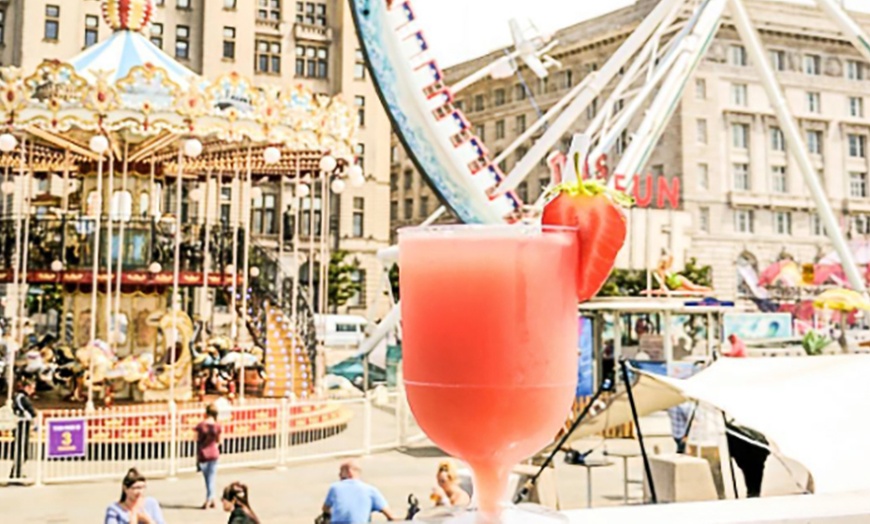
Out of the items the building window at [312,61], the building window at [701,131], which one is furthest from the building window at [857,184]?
the building window at [312,61]

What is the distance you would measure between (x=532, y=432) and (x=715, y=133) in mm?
53214

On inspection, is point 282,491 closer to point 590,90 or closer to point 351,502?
point 351,502

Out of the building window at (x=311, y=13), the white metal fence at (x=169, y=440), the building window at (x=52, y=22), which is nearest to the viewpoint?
the white metal fence at (x=169, y=440)

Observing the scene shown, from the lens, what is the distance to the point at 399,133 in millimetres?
12828

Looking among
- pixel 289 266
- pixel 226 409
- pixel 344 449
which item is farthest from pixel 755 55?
pixel 289 266

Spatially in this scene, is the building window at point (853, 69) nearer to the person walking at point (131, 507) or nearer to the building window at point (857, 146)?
the building window at point (857, 146)

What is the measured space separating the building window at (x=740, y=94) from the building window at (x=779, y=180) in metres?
4.36

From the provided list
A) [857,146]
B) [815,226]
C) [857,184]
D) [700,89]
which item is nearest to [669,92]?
[700,89]

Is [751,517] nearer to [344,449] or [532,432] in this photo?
[532,432]

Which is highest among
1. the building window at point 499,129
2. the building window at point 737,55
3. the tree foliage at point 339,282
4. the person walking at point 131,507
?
the building window at point 737,55

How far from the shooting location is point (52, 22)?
42.7m

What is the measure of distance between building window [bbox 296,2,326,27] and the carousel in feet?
99.5

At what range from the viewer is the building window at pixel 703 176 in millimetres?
51559

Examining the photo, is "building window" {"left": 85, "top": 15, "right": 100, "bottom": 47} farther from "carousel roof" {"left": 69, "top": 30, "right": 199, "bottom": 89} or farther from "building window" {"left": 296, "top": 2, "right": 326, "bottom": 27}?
"carousel roof" {"left": 69, "top": 30, "right": 199, "bottom": 89}
